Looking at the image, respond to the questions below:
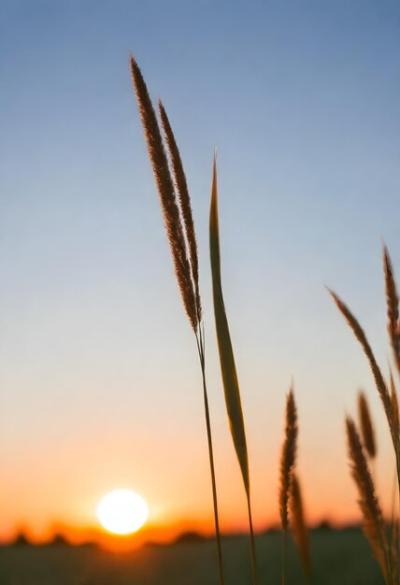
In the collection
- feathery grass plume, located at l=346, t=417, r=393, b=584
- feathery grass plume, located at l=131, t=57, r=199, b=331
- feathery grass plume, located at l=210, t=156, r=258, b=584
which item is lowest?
feathery grass plume, located at l=346, t=417, r=393, b=584

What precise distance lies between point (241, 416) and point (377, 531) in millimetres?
504

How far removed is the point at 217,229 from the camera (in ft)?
5.62

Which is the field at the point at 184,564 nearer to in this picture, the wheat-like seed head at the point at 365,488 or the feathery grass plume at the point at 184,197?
the wheat-like seed head at the point at 365,488

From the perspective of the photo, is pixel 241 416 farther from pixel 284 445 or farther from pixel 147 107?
→ pixel 147 107

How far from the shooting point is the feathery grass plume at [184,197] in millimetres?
1624

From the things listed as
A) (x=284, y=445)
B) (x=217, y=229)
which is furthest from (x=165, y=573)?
(x=217, y=229)

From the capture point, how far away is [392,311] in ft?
6.42

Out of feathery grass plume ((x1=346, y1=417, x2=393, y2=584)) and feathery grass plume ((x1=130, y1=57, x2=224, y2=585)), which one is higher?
feathery grass plume ((x1=130, y1=57, x2=224, y2=585))

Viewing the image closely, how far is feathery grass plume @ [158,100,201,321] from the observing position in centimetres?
162

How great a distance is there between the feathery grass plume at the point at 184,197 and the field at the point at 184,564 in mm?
3710

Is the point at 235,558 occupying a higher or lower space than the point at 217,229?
lower

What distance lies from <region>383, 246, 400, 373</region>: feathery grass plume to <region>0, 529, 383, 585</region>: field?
10.9 feet

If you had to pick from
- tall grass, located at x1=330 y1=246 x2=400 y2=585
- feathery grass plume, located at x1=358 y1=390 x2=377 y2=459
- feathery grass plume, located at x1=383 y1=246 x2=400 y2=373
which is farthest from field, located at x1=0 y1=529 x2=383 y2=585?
feathery grass plume, located at x1=383 y1=246 x2=400 y2=373

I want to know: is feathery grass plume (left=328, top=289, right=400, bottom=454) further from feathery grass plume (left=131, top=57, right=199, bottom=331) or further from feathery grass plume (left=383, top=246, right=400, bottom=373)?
feathery grass plume (left=131, top=57, right=199, bottom=331)
